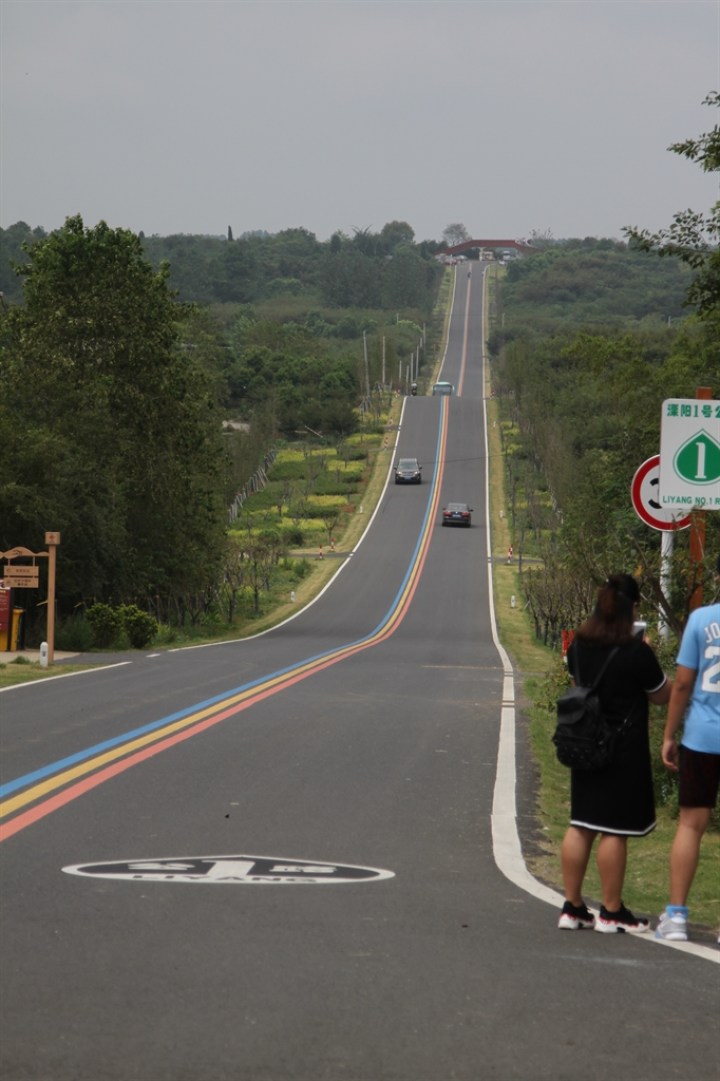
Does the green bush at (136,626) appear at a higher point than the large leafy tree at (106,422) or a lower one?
lower

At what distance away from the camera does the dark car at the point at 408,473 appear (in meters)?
87.2

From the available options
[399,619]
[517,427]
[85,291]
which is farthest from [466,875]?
[517,427]

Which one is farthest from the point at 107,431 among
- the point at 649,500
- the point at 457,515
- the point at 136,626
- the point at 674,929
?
the point at 457,515

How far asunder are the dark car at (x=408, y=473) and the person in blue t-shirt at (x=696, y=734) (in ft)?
265

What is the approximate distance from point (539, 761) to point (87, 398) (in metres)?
28.7

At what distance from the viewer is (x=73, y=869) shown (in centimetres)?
735

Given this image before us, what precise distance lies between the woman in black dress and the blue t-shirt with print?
147mm

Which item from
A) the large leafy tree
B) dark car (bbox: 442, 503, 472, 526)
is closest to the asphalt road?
the large leafy tree

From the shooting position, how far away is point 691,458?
9.77 metres

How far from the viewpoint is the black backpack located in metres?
6.49

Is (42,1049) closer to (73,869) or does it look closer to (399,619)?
(73,869)

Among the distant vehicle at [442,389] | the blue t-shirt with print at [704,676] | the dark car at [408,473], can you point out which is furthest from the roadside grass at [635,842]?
the distant vehicle at [442,389]

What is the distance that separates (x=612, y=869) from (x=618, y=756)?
499mm

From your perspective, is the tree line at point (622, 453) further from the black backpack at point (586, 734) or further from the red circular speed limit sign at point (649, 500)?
the black backpack at point (586, 734)
